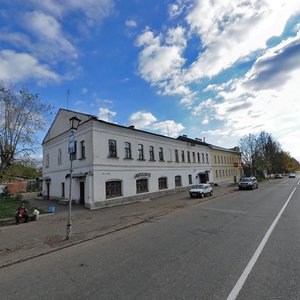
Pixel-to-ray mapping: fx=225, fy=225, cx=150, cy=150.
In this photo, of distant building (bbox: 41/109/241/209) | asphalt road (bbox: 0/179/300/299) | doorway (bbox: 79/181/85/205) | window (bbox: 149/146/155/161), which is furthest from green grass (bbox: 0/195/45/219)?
window (bbox: 149/146/155/161)

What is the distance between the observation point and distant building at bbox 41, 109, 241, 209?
67.1 feet

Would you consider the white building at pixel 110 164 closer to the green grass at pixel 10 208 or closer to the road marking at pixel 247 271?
the green grass at pixel 10 208

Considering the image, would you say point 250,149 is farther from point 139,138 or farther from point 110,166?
point 110,166

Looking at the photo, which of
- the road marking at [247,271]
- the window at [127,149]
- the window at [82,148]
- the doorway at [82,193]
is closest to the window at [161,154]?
the window at [127,149]

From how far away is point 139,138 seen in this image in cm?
2564

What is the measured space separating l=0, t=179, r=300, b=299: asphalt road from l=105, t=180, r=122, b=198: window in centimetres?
1217

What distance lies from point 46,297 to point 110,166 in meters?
17.1

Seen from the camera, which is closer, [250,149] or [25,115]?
[25,115]

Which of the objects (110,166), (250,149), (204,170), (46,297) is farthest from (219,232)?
(250,149)

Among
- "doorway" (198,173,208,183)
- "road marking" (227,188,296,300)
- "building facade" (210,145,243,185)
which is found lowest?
"road marking" (227,188,296,300)

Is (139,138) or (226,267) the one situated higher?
(139,138)

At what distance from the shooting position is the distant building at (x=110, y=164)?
20.5 m

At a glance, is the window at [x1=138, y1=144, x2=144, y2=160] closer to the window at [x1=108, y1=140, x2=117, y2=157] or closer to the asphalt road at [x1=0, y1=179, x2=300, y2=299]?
the window at [x1=108, y1=140, x2=117, y2=157]

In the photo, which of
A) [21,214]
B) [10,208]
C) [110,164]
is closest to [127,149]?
[110,164]
